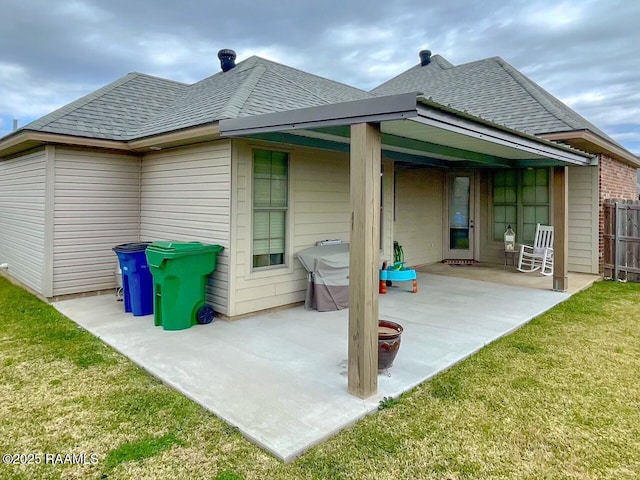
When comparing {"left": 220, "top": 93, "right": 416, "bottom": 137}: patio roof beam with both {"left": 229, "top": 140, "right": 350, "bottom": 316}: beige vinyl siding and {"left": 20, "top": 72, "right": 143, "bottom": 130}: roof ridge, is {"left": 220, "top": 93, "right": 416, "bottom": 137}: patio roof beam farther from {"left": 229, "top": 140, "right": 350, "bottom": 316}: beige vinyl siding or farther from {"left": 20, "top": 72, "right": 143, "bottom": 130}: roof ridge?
{"left": 20, "top": 72, "right": 143, "bottom": 130}: roof ridge

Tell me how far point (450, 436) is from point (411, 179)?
24.6ft

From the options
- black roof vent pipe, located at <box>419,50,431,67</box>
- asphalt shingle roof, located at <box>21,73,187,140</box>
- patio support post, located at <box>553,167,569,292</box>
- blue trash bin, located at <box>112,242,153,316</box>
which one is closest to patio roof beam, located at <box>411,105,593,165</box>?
patio support post, located at <box>553,167,569,292</box>

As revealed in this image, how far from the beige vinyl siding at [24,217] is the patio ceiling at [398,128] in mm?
3952

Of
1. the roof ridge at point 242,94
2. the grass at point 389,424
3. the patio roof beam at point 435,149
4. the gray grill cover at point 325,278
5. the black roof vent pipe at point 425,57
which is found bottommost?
the grass at point 389,424

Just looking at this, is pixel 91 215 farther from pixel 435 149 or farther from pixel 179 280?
pixel 435 149

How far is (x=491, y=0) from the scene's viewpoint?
28.8ft

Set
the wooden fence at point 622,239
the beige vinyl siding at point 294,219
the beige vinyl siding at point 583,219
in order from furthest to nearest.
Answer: the beige vinyl siding at point 583,219, the wooden fence at point 622,239, the beige vinyl siding at point 294,219

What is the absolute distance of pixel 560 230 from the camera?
7.25m

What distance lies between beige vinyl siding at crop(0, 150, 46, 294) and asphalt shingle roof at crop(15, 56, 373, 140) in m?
0.94

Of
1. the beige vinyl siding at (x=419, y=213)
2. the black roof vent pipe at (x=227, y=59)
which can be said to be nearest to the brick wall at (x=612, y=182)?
the beige vinyl siding at (x=419, y=213)

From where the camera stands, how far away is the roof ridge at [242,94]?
5322 mm

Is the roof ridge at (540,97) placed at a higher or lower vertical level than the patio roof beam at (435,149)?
higher

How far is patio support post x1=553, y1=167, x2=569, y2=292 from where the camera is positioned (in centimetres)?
714

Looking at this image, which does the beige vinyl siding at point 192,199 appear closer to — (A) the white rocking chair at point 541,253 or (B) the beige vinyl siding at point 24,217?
(B) the beige vinyl siding at point 24,217
